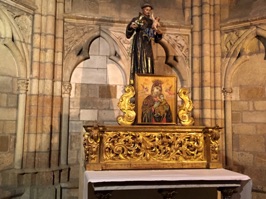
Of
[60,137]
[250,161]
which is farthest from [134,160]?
[250,161]

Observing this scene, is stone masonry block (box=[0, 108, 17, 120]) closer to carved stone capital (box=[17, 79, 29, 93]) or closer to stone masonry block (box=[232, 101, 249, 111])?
carved stone capital (box=[17, 79, 29, 93])

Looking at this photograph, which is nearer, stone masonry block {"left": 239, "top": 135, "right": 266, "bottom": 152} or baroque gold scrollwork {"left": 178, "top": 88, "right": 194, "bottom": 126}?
baroque gold scrollwork {"left": 178, "top": 88, "right": 194, "bottom": 126}

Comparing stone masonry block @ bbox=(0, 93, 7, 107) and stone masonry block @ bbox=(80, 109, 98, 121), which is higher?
stone masonry block @ bbox=(0, 93, 7, 107)

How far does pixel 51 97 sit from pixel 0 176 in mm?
1485

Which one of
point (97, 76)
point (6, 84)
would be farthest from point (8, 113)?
point (97, 76)

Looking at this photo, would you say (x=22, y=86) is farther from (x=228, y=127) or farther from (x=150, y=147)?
(x=228, y=127)

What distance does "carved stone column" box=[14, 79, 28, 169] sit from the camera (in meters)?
A: 4.68

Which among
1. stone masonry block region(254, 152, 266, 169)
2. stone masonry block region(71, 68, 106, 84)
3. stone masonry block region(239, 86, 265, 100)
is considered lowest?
stone masonry block region(254, 152, 266, 169)

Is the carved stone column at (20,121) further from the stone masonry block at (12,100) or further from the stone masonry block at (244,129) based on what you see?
the stone masonry block at (244,129)

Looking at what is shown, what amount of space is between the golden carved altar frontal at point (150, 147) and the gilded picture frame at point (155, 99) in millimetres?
182

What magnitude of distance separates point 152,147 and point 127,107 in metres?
0.57

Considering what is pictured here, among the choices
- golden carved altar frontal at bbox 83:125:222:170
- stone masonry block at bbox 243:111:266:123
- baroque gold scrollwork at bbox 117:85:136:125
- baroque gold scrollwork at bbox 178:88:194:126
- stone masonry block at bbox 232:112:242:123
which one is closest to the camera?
golden carved altar frontal at bbox 83:125:222:170

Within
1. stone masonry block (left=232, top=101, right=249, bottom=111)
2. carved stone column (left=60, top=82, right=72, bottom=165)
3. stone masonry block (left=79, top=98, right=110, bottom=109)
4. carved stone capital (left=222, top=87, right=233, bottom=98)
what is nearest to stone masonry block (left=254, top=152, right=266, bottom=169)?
stone masonry block (left=232, top=101, right=249, bottom=111)

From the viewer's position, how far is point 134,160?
3.20 meters
